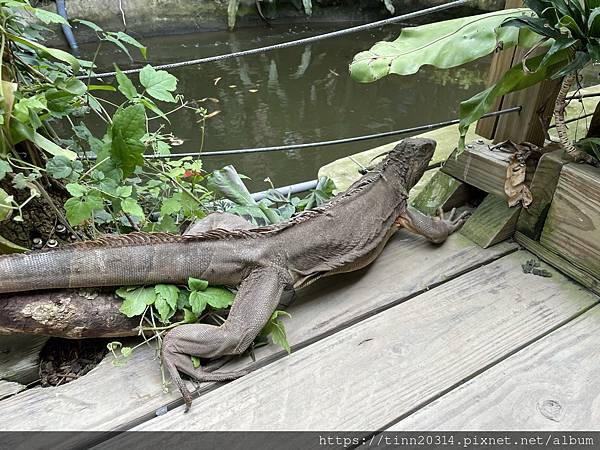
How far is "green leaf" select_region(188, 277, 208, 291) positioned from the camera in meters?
1.48

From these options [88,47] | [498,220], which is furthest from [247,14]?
[498,220]

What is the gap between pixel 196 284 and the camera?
149 cm

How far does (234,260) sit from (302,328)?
12.2 inches

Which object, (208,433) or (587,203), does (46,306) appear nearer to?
(208,433)

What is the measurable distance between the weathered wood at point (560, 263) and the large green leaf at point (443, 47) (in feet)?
2.42

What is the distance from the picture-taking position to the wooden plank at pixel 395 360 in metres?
1.28

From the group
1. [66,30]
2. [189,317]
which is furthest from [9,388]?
[66,30]

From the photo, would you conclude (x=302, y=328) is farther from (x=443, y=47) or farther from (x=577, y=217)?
(x=443, y=47)

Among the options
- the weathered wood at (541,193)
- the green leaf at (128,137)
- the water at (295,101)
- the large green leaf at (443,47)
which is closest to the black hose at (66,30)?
the water at (295,101)

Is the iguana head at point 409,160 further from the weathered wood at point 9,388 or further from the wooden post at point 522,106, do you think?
the weathered wood at point 9,388

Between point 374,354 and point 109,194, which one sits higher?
point 109,194

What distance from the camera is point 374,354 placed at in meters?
1.45

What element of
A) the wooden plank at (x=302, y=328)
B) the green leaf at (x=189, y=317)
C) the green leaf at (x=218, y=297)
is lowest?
the wooden plank at (x=302, y=328)

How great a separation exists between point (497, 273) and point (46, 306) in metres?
1.50
